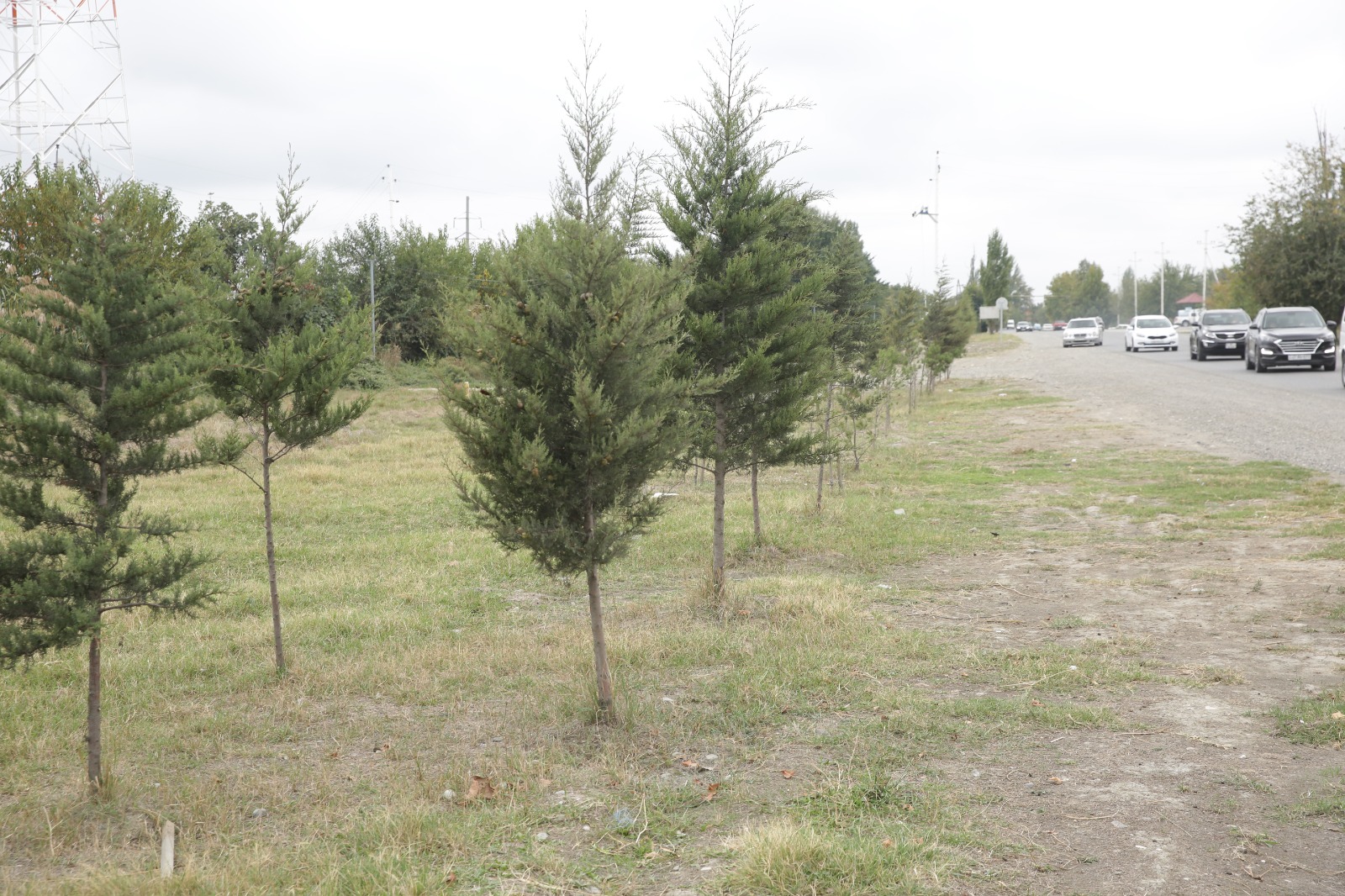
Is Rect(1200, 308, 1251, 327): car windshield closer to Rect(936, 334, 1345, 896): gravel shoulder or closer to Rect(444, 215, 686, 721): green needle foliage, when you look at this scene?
Rect(936, 334, 1345, 896): gravel shoulder

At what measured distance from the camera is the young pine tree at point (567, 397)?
560 cm

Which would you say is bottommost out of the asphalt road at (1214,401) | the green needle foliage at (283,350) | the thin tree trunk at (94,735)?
the thin tree trunk at (94,735)

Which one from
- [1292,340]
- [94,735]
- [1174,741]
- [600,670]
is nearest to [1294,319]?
[1292,340]

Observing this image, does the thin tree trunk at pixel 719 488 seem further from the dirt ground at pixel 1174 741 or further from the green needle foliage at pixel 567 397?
the green needle foliage at pixel 567 397

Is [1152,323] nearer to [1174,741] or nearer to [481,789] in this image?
[1174,741]

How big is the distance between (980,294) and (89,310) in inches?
2874

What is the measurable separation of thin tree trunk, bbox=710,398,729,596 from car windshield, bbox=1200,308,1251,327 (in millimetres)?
31569

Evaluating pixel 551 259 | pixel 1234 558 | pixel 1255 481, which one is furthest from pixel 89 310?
pixel 1255 481

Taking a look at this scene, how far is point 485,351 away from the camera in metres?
5.67

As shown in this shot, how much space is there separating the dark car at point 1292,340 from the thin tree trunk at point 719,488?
24.9 m

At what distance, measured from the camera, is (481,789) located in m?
5.10

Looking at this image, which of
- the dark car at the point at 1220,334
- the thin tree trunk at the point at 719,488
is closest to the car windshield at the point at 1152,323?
the dark car at the point at 1220,334

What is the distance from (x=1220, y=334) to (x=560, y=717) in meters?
34.6

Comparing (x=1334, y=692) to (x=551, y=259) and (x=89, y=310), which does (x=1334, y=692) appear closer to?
(x=551, y=259)
